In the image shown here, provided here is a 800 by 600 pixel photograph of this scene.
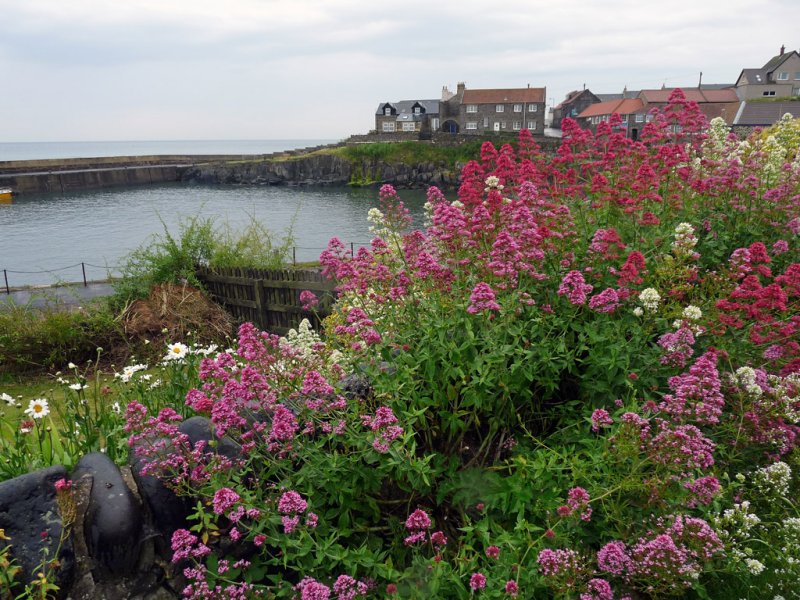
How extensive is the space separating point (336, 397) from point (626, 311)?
226cm

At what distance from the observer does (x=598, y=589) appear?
248cm

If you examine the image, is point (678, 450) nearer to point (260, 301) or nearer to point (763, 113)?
point (260, 301)

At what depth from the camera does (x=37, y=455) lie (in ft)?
13.2

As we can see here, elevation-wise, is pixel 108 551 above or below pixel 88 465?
below

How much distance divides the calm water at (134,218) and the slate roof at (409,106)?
28680 mm

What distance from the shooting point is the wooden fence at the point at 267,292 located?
1273cm

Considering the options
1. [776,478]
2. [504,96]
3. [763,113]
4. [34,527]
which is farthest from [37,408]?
[504,96]

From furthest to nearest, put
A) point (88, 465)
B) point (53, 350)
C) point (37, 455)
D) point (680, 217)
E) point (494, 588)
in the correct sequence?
point (53, 350) → point (680, 217) → point (37, 455) → point (88, 465) → point (494, 588)

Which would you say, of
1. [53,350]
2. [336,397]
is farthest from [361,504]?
[53,350]

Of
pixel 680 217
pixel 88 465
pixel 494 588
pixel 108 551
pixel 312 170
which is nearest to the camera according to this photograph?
pixel 494 588


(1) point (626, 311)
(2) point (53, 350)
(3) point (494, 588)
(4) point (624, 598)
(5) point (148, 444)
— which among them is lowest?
(2) point (53, 350)

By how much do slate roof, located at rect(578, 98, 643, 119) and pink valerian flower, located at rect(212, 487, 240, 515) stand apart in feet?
227

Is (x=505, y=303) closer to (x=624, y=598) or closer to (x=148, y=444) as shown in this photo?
(x=624, y=598)

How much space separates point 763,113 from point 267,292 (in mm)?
61451
